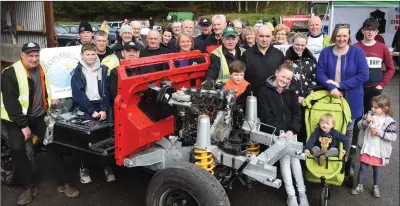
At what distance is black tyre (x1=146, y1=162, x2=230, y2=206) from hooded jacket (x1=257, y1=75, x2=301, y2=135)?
1333 mm

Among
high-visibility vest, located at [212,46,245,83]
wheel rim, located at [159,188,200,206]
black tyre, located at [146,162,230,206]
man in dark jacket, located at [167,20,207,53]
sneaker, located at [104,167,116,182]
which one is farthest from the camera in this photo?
man in dark jacket, located at [167,20,207,53]

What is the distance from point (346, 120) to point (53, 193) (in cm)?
361

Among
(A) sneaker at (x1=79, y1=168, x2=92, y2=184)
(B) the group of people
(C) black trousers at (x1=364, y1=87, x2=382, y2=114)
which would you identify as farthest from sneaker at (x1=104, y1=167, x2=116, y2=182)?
(C) black trousers at (x1=364, y1=87, x2=382, y2=114)

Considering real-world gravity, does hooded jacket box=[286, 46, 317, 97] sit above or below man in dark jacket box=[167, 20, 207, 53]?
below

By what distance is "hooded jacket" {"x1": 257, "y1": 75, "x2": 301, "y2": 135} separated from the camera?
434 centimetres

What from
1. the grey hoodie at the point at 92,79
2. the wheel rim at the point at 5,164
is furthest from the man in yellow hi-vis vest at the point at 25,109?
the grey hoodie at the point at 92,79

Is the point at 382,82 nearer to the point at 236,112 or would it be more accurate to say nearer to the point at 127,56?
the point at 236,112

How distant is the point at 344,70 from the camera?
4.74m

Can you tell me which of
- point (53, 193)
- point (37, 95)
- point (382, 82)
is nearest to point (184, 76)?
point (37, 95)

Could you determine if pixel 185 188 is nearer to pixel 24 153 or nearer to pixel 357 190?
pixel 24 153

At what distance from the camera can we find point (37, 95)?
451 centimetres

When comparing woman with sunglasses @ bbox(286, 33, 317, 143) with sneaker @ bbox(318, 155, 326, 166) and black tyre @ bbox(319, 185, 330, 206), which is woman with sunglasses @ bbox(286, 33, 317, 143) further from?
black tyre @ bbox(319, 185, 330, 206)

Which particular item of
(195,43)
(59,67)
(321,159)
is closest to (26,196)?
(59,67)

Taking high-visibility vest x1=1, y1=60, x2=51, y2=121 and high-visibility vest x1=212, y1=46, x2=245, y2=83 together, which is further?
high-visibility vest x1=212, y1=46, x2=245, y2=83
